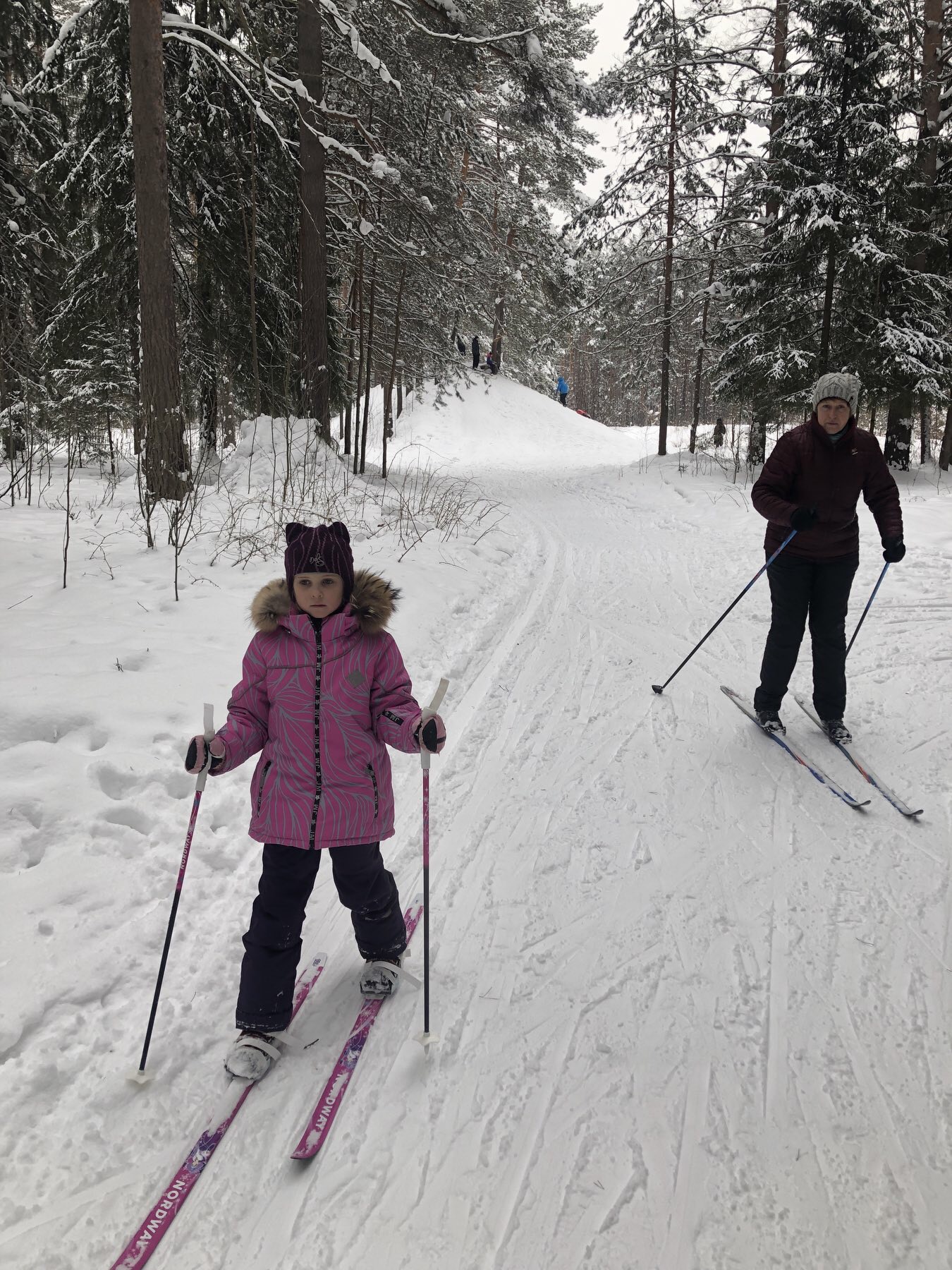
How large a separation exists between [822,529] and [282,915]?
3732mm

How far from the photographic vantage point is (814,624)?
14.4ft

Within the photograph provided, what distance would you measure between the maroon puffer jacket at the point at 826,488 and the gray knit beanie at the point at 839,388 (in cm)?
14

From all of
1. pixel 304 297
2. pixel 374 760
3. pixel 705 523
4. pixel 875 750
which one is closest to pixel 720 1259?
pixel 374 760

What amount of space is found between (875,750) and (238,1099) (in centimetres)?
389

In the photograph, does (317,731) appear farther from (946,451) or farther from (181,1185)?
(946,451)

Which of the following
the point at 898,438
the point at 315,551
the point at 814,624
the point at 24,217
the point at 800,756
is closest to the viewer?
the point at 315,551

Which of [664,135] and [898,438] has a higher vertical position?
[664,135]

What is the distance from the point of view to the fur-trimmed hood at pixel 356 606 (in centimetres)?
234

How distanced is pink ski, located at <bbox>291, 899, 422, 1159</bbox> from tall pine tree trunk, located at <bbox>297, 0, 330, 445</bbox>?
27.3ft

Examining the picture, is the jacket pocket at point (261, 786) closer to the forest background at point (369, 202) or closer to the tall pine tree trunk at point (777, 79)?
the forest background at point (369, 202)

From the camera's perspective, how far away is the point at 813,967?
2.62 metres

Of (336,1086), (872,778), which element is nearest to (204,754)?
(336,1086)

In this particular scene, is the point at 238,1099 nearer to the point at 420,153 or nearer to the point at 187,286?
the point at 187,286

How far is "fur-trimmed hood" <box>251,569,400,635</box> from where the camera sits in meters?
2.34
